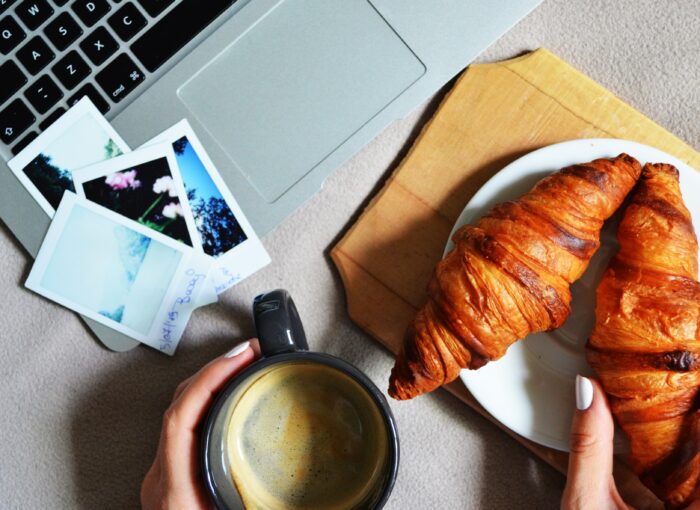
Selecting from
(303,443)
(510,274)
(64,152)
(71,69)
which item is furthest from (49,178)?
(510,274)

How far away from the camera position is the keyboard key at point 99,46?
0.85m

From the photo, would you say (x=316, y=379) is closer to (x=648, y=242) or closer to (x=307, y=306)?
(x=307, y=306)

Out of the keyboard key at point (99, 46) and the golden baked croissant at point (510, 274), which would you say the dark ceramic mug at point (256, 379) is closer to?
the golden baked croissant at point (510, 274)

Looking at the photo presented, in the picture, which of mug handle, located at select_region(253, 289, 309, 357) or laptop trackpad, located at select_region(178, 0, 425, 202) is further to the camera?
laptop trackpad, located at select_region(178, 0, 425, 202)

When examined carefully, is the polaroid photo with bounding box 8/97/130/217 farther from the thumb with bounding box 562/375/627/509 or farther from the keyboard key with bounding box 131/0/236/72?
the thumb with bounding box 562/375/627/509

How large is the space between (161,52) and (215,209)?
23 cm

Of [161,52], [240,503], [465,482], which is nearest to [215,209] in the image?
[161,52]

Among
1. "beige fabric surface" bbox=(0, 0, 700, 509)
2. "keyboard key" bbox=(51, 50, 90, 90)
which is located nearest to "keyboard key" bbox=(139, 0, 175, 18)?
"keyboard key" bbox=(51, 50, 90, 90)

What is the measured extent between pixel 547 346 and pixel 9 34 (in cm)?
85

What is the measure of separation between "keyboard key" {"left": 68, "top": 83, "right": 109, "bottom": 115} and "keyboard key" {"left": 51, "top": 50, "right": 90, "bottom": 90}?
0.5 inches

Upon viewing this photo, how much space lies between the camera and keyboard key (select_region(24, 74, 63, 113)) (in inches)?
33.9

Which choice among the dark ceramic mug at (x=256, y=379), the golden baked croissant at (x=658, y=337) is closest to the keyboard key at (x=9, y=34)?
the dark ceramic mug at (x=256, y=379)

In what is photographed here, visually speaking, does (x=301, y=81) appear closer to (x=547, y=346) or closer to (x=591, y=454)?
(x=547, y=346)

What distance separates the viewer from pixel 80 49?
2.81 feet
